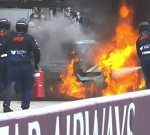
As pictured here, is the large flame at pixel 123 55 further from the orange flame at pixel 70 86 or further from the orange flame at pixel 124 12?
the orange flame at pixel 70 86

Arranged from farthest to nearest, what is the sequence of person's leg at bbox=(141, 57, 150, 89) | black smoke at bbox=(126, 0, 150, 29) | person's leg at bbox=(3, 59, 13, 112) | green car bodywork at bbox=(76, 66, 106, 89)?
black smoke at bbox=(126, 0, 150, 29), green car bodywork at bbox=(76, 66, 106, 89), person's leg at bbox=(141, 57, 150, 89), person's leg at bbox=(3, 59, 13, 112)

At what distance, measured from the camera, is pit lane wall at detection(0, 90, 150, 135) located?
3.47 meters

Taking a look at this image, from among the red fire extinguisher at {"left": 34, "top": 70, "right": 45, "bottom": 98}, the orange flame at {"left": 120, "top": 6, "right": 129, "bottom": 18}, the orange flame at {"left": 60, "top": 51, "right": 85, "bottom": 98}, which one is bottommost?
the orange flame at {"left": 60, "top": 51, "right": 85, "bottom": 98}

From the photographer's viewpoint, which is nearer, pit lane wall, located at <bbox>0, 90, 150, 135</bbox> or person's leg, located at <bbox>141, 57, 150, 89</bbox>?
pit lane wall, located at <bbox>0, 90, 150, 135</bbox>

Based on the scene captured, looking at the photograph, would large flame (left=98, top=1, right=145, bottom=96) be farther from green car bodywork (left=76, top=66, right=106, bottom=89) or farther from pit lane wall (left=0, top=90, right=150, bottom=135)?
pit lane wall (left=0, top=90, right=150, bottom=135)

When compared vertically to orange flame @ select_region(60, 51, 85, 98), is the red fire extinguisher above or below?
above

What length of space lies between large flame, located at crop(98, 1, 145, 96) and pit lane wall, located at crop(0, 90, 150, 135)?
5198 mm

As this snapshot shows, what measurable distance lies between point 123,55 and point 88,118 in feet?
23.1

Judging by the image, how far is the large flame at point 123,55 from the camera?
10.6 metres

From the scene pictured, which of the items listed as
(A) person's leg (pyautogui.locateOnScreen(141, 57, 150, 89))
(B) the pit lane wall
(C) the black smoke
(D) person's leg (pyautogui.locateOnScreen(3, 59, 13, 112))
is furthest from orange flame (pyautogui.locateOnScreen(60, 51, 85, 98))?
(B) the pit lane wall

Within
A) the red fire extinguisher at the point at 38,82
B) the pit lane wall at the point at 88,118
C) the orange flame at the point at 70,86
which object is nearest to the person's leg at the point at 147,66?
the orange flame at the point at 70,86

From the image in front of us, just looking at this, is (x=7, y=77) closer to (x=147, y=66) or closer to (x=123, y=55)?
(x=147, y=66)

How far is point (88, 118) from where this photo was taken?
430 cm

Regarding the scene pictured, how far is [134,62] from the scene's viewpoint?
37.0 feet
